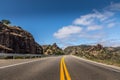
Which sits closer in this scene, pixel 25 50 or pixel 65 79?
pixel 65 79

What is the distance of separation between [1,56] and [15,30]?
122 ft


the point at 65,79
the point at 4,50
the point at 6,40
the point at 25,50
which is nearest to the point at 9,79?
the point at 65,79

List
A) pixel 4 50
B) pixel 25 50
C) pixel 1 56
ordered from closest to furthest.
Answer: pixel 1 56
pixel 4 50
pixel 25 50

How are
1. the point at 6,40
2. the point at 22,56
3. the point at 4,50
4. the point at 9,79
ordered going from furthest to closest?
the point at 6,40 < the point at 4,50 < the point at 22,56 < the point at 9,79

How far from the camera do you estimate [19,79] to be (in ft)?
31.1

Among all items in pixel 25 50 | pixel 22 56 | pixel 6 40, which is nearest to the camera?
pixel 22 56

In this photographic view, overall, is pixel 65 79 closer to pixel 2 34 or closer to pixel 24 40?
pixel 2 34

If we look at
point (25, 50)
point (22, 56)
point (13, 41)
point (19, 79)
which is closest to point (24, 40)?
point (25, 50)

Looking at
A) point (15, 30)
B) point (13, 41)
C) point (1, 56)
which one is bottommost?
point (1, 56)

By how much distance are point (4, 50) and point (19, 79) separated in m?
40.1

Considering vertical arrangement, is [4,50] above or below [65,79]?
above

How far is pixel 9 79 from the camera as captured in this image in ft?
30.8

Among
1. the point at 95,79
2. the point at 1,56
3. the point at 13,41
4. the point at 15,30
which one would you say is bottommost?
the point at 95,79

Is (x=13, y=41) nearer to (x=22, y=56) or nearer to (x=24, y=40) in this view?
(x=24, y=40)
